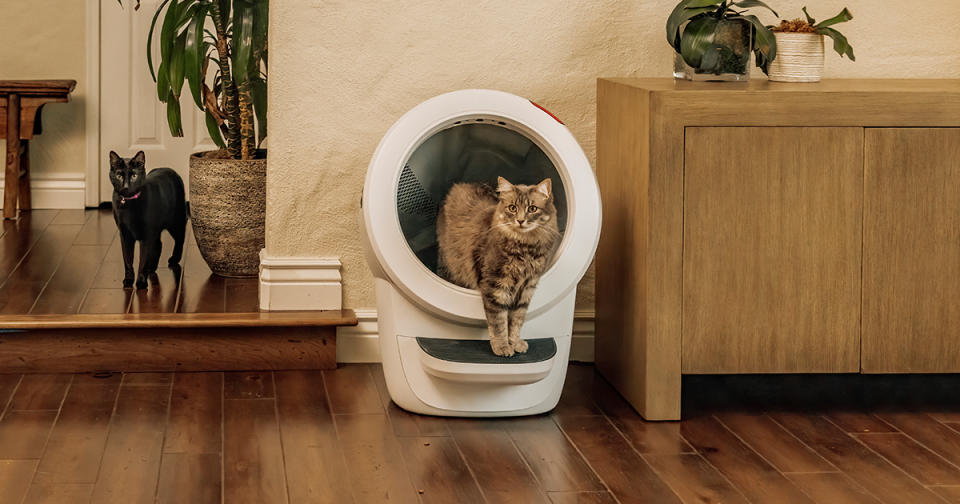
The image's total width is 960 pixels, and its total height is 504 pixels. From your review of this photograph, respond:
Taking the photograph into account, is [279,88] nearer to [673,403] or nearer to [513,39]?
[513,39]

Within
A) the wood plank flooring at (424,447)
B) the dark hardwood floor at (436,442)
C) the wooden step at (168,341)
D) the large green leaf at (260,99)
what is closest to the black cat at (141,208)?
the dark hardwood floor at (436,442)

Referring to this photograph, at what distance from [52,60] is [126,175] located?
2065 millimetres

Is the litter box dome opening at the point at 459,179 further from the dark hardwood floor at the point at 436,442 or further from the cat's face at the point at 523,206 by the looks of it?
the dark hardwood floor at the point at 436,442

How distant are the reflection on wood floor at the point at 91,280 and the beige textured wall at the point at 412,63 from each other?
33 centimetres

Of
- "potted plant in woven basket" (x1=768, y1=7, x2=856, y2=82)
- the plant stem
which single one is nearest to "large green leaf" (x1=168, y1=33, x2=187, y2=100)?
the plant stem

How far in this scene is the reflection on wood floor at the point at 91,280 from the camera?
3.12 m

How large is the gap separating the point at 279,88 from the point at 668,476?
142cm

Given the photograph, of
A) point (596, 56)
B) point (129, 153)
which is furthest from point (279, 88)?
point (129, 153)

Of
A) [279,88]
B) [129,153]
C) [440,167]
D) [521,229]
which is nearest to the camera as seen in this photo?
[521,229]

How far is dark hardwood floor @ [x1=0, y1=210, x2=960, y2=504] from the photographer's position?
7.14ft

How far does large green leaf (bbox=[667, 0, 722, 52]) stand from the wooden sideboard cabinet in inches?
9.2

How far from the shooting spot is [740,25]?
2826 mm

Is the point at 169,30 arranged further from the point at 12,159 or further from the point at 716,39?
the point at 716,39

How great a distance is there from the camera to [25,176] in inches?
195
